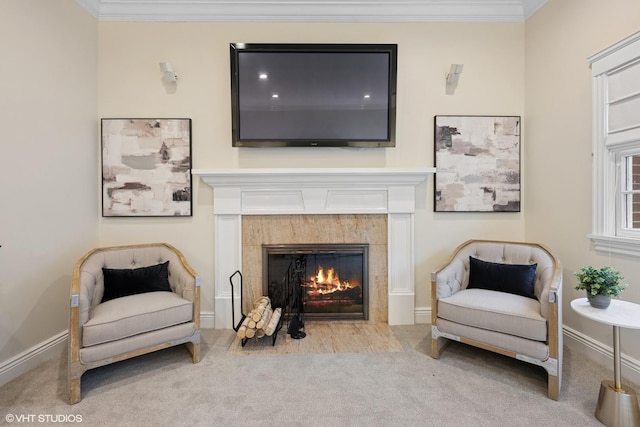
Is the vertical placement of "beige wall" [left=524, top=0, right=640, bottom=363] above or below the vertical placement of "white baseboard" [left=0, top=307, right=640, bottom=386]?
above

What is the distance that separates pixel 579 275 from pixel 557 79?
182 centimetres

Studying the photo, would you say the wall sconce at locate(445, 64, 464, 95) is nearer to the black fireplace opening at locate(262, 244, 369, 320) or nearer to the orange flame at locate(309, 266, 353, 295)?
the black fireplace opening at locate(262, 244, 369, 320)

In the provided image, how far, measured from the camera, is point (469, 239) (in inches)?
121

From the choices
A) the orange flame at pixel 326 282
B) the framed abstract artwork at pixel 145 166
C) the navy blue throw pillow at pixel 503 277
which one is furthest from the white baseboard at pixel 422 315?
the framed abstract artwork at pixel 145 166

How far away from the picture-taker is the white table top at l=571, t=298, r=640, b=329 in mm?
1569

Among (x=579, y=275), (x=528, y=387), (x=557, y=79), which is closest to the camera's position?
(x=579, y=275)

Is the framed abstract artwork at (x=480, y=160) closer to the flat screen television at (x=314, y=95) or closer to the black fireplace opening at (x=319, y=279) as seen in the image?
the flat screen television at (x=314, y=95)

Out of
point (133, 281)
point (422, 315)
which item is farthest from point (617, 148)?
point (133, 281)

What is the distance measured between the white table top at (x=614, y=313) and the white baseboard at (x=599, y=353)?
0.61 m

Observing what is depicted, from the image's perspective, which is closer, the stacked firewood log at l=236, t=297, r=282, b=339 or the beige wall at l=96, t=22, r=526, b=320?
the stacked firewood log at l=236, t=297, r=282, b=339

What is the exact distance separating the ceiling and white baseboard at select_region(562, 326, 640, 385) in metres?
2.93

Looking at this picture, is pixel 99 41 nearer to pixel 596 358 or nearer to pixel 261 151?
pixel 261 151

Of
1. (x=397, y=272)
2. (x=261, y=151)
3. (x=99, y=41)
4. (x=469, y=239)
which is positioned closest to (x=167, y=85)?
(x=99, y=41)

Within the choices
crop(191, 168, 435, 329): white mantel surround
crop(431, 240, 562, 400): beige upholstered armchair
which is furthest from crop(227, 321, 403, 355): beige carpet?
crop(431, 240, 562, 400): beige upholstered armchair
